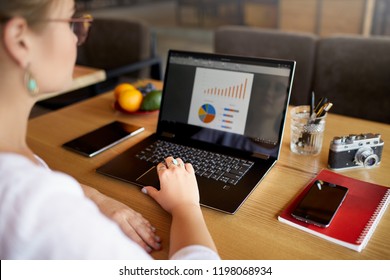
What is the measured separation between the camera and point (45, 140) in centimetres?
128

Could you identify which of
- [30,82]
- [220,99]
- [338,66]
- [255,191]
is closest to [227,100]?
[220,99]

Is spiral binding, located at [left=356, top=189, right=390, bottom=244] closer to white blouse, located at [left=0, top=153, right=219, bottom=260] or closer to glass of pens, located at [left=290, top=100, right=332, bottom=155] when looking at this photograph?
glass of pens, located at [left=290, top=100, right=332, bottom=155]

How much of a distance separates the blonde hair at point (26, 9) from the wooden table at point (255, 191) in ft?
1.55

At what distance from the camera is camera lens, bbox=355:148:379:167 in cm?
102

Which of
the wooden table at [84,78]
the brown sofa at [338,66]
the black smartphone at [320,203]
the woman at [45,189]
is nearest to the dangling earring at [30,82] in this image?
the woman at [45,189]

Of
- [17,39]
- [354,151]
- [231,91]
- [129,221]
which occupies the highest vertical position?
[17,39]

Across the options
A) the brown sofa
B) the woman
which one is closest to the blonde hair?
the woman

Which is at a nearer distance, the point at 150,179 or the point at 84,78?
the point at 150,179

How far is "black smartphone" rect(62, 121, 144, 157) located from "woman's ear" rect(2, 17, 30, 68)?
55 cm

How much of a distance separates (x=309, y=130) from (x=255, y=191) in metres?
0.28

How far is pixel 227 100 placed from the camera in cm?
114

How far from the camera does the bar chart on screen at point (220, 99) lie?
112 cm

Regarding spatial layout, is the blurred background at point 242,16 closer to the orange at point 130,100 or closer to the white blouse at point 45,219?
the orange at point 130,100

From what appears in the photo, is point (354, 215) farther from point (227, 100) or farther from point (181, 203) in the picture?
point (227, 100)
